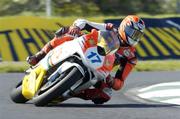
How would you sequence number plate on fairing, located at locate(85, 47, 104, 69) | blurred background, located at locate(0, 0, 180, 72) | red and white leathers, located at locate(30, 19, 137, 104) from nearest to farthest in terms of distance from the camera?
number plate on fairing, located at locate(85, 47, 104, 69) → red and white leathers, located at locate(30, 19, 137, 104) → blurred background, located at locate(0, 0, 180, 72)

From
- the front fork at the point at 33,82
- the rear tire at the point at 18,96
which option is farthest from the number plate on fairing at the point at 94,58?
the rear tire at the point at 18,96

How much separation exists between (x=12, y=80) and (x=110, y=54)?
4954 mm

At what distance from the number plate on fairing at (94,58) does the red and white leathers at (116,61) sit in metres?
0.41

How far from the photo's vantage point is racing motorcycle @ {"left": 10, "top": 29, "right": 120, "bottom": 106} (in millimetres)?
8883

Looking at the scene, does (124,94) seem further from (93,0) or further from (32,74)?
(93,0)

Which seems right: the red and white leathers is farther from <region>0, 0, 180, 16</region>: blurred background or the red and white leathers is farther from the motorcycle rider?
<region>0, 0, 180, 16</region>: blurred background

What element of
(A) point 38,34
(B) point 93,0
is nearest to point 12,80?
(A) point 38,34

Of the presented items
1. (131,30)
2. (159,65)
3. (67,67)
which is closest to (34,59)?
(67,67)

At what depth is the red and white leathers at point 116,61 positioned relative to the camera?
31.2 ft

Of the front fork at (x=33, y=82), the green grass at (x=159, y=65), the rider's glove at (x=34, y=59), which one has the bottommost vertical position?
the green grass at (x=159, y=65)

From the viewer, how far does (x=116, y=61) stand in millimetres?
9641

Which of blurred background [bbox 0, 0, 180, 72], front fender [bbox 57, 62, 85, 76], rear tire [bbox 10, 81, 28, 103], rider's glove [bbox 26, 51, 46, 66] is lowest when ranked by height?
blurred background [bbox 0, 0, 180, 72]

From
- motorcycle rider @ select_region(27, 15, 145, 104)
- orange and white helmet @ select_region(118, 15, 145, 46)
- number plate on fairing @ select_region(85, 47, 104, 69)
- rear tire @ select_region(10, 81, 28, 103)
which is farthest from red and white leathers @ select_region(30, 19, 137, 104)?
rear tire @ select_region(10, 81, 28, 103)

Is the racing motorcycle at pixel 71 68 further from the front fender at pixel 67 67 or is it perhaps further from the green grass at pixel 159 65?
the green grass at pixel 159 65
